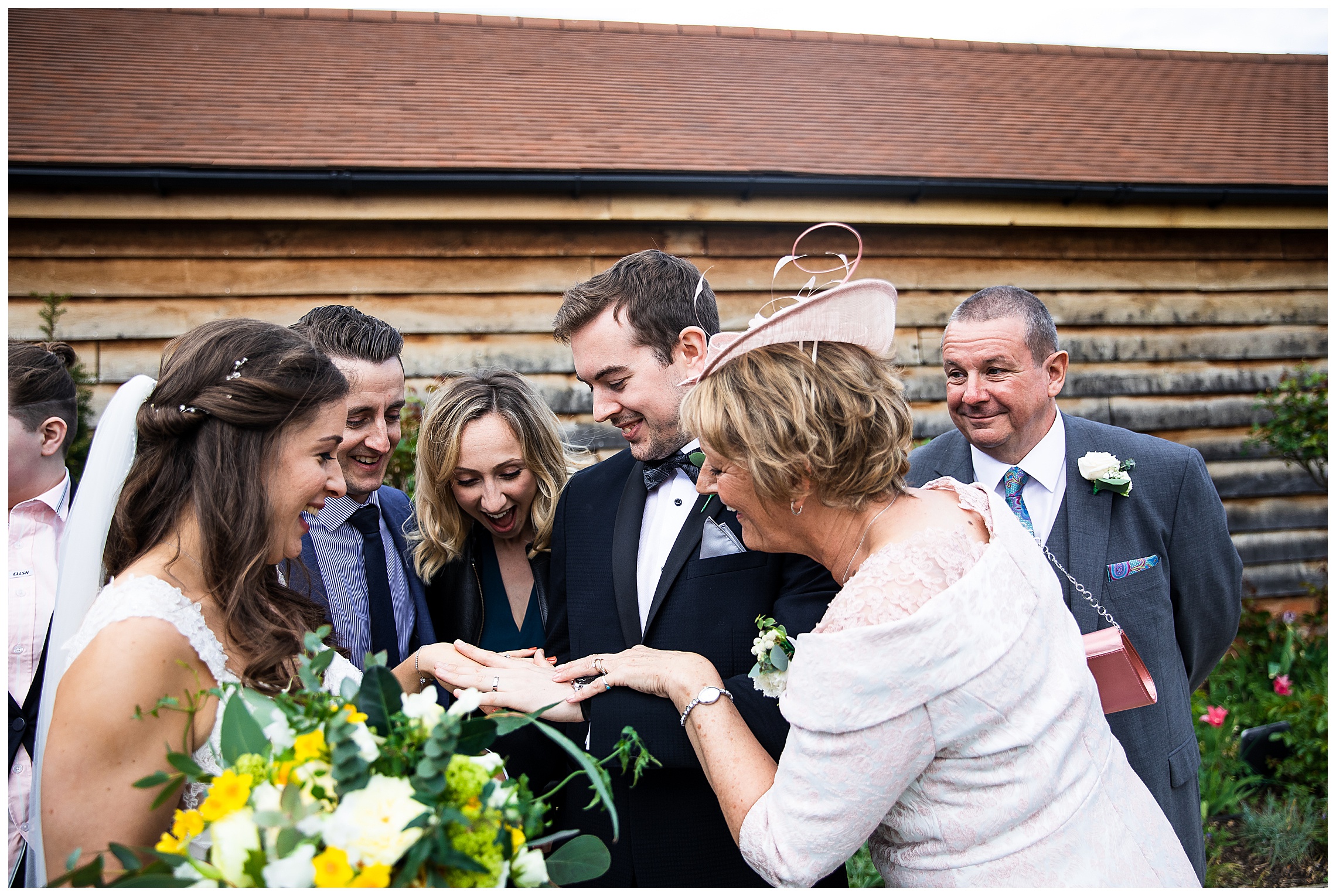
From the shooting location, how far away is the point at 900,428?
1753 millimetres

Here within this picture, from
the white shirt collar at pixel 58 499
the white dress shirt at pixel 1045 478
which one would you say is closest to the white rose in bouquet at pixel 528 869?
the white dress shirt at pixel 1045 478

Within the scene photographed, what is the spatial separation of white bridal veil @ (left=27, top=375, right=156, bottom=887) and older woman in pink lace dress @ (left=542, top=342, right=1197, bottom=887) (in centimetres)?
138

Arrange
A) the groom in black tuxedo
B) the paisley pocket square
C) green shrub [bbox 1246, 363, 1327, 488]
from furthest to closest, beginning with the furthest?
green shrub [bbox 1246, 363, 1327, 488], the paisley pocket square, the groom in black tuxedo

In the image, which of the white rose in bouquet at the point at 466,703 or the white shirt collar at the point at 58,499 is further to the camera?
the white shirt collar at the point at 58,499

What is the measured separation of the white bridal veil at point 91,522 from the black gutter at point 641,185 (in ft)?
13.6

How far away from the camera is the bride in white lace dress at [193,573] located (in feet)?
4.90

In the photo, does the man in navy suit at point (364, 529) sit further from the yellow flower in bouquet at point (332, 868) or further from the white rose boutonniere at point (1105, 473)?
the white rose boutonniere at point (1105, 473)

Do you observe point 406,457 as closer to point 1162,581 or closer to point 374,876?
point 1162,581

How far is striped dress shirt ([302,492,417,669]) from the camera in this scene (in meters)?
2.65

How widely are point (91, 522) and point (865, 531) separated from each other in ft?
5.99

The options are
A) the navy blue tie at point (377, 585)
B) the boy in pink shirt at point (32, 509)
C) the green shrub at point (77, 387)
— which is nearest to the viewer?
the boy in pink shirt at point (32, 509)

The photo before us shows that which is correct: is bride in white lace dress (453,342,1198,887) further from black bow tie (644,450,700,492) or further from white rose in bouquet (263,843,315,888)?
white rose in bouquet (263,843,315,888)

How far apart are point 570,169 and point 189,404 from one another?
177 inches

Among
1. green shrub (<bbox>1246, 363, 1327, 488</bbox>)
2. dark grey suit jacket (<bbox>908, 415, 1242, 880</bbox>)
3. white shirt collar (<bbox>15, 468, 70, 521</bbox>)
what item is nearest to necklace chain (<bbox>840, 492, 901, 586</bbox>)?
dark grey suit jacket (<bbox>908, 415, 1242, 880</bbox>)
